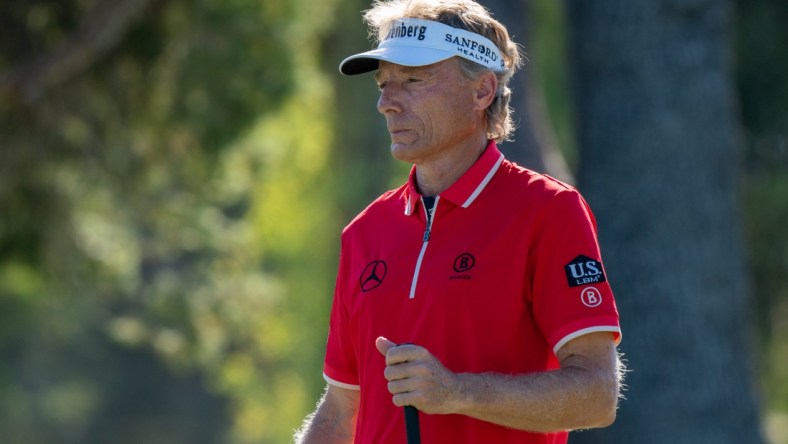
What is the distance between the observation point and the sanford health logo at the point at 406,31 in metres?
3.61

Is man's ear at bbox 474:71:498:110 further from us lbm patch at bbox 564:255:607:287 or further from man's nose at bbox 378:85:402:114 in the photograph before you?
us lbm patch at bbox 564:255:607:287

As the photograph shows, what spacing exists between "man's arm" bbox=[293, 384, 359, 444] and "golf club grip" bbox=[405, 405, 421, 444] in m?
0.55

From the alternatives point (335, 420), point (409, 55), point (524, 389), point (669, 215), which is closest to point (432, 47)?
point (409, 55)

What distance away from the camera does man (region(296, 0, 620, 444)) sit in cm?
321

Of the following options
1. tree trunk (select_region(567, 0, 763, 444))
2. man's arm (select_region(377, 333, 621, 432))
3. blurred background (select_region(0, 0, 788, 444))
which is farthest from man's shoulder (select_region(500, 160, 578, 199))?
tree trunk (select_region(567, 0, 763, 444))

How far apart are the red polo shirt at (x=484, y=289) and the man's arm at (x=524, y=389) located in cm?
7

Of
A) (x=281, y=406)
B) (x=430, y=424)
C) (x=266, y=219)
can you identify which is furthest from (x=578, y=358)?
(x=281, y=406)

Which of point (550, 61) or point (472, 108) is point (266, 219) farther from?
point (472, 108)

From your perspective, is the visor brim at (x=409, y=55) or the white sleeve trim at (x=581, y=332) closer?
the white sleeve trim at (x=581, y=332)

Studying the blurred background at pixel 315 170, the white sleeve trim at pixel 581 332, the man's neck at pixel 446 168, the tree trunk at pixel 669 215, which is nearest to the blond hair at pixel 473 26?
the man's neck at pixel 446 168

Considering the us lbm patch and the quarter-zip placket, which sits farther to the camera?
the quarter-zip placket

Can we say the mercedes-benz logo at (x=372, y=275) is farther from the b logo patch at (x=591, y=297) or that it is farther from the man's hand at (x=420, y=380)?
the b logo patch at (x=591, y=297)

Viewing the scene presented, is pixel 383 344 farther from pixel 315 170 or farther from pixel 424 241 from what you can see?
pixel 315 170

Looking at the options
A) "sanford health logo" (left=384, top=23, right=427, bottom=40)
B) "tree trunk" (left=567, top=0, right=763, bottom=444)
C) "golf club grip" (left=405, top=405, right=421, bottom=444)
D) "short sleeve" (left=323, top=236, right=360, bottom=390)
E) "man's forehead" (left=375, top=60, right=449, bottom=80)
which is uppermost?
"tree trunk" (left=567, top=0, right=763, bottom=444)
